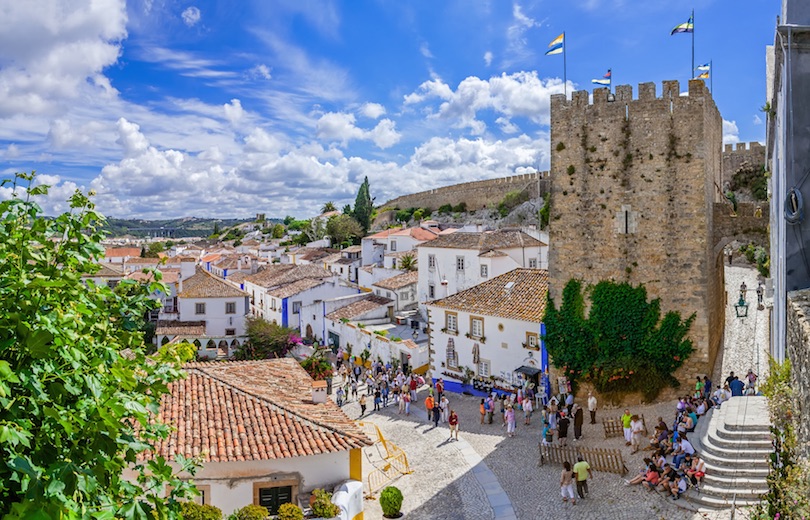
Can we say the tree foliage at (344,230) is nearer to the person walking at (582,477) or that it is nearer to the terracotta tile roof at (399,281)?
the terracotta tile roof at (399,281)

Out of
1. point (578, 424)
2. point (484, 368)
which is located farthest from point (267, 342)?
point (578, 424)

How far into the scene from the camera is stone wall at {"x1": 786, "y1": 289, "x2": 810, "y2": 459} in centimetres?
626

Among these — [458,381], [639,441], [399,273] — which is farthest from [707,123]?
[399,273]

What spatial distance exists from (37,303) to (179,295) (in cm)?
4077

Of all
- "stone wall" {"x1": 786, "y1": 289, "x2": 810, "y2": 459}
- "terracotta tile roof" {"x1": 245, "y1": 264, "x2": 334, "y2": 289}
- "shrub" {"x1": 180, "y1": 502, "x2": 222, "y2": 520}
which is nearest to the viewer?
"stone wall" {"x1": 786, "y1": 289, "x2": 810, "y2": 459}

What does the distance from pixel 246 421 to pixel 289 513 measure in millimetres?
2828

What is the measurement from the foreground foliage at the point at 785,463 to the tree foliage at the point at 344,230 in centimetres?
6523

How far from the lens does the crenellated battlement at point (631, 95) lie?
19.4m

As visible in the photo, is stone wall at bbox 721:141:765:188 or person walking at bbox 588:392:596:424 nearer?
person walking at bbox 588:392:596:424

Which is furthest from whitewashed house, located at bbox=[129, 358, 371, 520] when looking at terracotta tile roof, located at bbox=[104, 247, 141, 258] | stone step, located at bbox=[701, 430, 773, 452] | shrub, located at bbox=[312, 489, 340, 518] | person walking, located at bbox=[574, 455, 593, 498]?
terracotta tile roof, located at bbox=[104, 247, 141, 258]

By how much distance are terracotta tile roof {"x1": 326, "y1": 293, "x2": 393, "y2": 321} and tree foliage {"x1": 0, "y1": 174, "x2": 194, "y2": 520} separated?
30.2 metres

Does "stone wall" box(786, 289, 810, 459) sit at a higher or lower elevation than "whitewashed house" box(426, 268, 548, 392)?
higher

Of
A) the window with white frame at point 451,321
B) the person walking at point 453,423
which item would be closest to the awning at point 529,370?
the window with white frame at point 451,321

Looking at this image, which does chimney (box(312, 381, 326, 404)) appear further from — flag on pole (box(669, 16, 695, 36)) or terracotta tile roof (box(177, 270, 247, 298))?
terracotta tile roof (box(177, 270, 247, 298))
